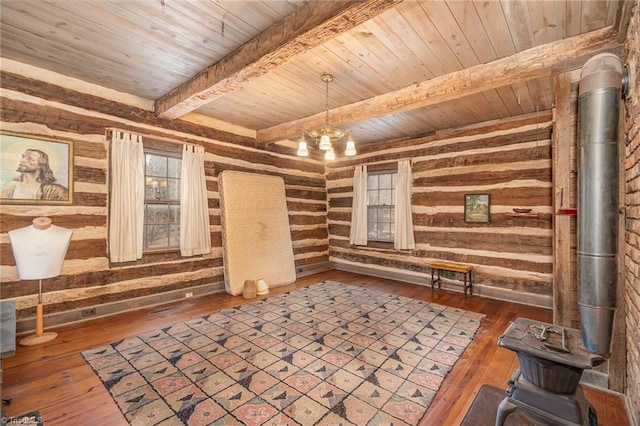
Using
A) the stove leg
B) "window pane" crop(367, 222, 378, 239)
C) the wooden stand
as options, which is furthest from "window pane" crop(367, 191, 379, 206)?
the wooden stand

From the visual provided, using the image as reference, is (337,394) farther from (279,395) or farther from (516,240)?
(516,240)

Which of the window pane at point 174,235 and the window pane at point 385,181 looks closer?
the window pane at point 174,235

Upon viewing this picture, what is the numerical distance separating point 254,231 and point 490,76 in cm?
436

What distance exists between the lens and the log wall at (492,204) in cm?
443

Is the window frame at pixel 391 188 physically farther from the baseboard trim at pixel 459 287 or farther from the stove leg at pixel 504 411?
the stove leg at pixel 504 411

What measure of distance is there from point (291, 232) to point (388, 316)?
3215 millimetres

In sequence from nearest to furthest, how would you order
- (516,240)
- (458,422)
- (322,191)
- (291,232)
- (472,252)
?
(458,422), (516,240), (472,252), (291,232), (322,191)

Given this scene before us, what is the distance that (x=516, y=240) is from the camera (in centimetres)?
467

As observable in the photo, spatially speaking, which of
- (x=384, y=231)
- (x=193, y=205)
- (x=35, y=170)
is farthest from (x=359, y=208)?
(x=35, y=170)

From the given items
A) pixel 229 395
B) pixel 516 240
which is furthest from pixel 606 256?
pixel 516 240

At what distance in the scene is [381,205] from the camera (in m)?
6.45

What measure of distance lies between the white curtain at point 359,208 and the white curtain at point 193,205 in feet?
11.0

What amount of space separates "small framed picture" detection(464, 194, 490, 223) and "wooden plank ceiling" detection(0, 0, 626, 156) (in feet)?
5.51

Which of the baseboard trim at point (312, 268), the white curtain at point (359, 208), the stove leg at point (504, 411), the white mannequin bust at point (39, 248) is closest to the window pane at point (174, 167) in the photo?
the white mannequin bust at point (39, 248)
